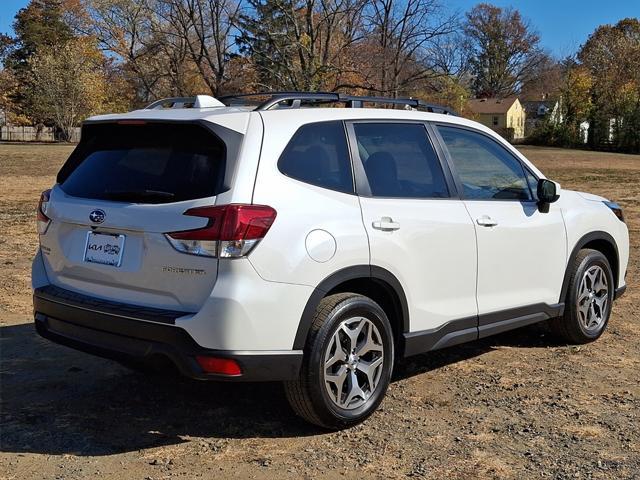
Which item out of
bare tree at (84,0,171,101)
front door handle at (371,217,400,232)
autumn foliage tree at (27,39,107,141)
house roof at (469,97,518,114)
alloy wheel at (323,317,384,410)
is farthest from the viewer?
house roof at (469,97,518,114)

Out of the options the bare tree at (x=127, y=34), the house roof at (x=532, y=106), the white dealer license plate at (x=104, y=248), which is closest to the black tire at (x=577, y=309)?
the white dealer license plate at (x=104, y=248)

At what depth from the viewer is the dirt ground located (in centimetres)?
359

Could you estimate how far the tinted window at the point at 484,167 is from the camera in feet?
15.6

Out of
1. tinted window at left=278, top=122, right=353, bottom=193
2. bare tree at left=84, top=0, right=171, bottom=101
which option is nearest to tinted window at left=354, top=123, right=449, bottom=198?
tinted window at left=278, top=122, right=353, bottom=193

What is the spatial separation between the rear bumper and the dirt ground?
475 millimetres

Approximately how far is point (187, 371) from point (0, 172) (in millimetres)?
24015

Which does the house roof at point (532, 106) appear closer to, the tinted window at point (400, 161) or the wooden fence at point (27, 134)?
the wooden fence at point (27, 134)

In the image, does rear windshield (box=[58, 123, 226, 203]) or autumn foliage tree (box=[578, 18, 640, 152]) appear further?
autumn foliage tree (box=[578, 18, 640, 152])

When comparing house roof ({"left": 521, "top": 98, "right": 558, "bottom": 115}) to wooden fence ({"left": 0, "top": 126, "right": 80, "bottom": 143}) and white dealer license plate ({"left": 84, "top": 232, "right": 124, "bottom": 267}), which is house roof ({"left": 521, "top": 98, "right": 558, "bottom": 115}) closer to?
wooden fence ({"left": 0, "top": 126, "right": 80, "bottom": 143})

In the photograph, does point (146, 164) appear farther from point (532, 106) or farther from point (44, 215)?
point (532, 106)

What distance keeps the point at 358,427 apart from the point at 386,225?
1.15m

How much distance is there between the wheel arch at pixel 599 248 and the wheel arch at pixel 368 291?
1742 millimetres

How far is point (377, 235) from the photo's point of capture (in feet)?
13.1

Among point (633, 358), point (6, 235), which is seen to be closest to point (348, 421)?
point (633, 358)
